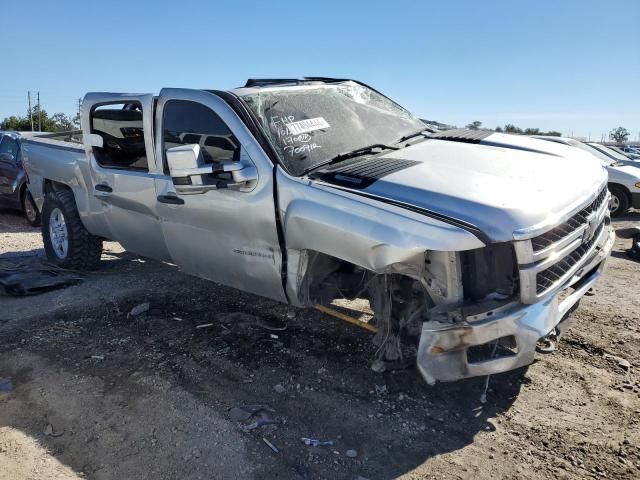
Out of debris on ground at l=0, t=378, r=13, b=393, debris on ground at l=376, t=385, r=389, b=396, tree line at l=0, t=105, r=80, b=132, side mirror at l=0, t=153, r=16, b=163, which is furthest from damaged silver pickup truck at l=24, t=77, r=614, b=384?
tree line at l=0, t=105, r=80, b=132

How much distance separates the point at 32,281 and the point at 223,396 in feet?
11.0

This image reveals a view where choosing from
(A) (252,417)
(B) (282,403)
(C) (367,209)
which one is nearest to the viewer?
(C) (367,209)

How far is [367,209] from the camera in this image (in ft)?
10.0

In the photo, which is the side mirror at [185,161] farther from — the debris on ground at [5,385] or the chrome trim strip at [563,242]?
the chrome trim strip at [563,242]

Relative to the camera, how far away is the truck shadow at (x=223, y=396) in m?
2.84

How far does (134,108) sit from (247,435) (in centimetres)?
332

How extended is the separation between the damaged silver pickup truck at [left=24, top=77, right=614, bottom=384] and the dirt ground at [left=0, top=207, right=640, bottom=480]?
0.38 m

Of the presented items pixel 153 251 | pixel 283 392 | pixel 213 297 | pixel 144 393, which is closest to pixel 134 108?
pixel 153 251

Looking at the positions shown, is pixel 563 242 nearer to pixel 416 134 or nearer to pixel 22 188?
pixel 416 134

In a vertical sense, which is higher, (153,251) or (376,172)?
(376,172)

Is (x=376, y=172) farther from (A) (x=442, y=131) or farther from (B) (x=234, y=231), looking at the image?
(A) (x=442, y=131)

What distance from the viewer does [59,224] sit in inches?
245

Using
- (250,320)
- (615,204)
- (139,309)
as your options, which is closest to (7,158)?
(139,309)

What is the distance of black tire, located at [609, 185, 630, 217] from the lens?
10.4m
